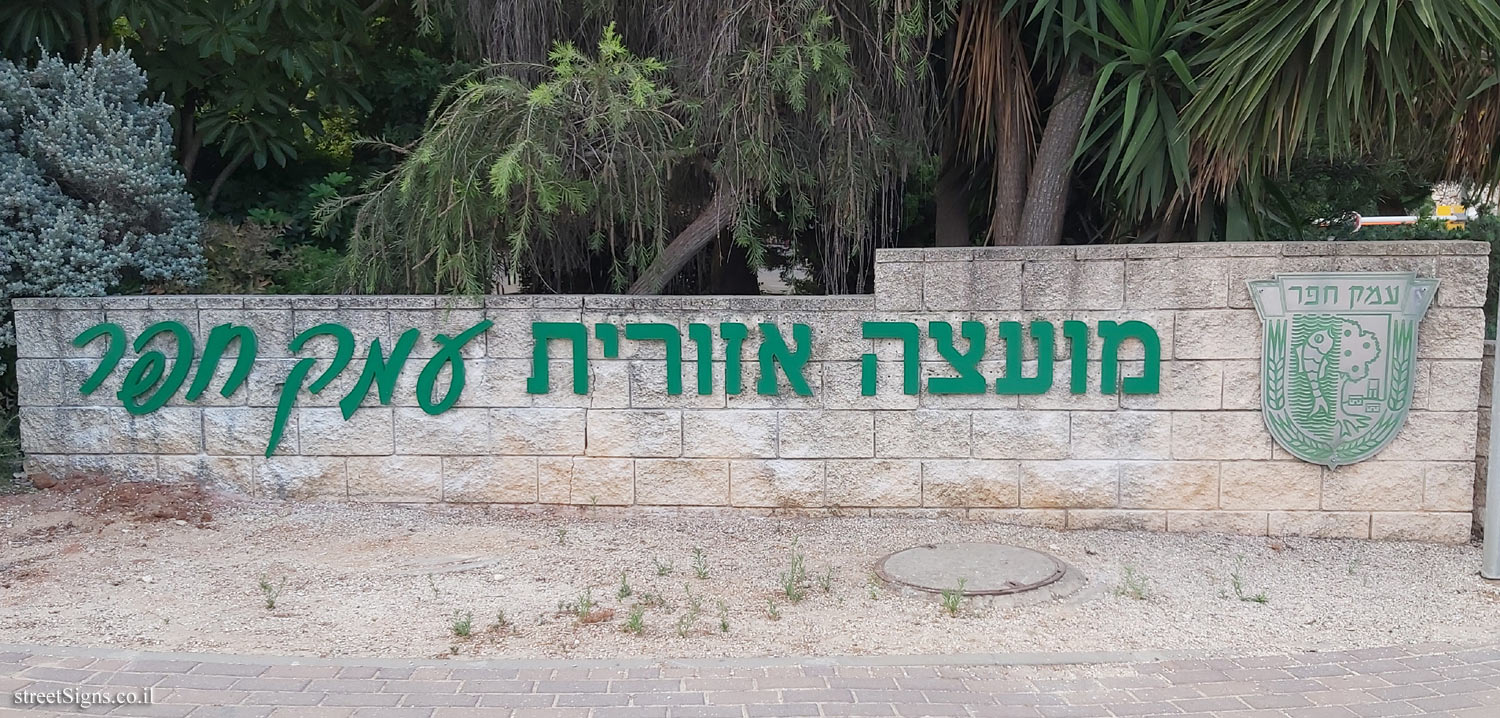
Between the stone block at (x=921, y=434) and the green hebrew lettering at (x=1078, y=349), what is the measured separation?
617mm

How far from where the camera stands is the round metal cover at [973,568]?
16.4ft

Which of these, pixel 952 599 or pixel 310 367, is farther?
pixel 310 367

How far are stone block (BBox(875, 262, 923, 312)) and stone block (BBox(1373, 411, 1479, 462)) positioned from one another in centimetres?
259

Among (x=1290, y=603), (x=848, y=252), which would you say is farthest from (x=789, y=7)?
(x=1290, y=603)

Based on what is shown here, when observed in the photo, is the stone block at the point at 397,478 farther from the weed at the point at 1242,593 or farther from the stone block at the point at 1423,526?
the stone block at the point at 1423,526

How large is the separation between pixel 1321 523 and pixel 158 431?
6400mm

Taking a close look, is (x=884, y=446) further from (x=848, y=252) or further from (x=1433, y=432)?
(x=1433, y=432)

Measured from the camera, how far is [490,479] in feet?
20.1

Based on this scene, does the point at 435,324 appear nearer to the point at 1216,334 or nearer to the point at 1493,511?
the point at 1216,334

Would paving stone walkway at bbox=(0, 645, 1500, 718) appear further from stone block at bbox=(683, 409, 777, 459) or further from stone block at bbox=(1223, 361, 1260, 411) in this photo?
stone block at bbox=(683, 409, 777, 459)

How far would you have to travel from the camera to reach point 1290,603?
16.3 ft

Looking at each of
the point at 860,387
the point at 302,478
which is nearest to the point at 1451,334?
the point at 860,387

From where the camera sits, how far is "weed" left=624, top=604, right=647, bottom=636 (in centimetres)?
445

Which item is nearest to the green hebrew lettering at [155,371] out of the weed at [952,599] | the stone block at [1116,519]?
the weed at [952,599]
